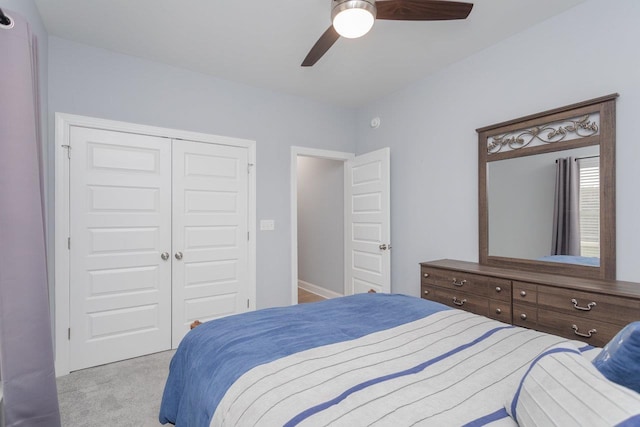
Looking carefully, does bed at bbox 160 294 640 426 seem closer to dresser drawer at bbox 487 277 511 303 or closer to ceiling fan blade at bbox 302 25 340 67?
dresser drawer at bbox 487 277 511 303

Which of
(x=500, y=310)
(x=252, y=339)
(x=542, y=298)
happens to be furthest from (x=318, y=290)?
(x=252, y=339)

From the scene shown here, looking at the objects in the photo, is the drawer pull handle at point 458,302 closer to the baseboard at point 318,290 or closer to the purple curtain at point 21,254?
the baseboard at point 318,290

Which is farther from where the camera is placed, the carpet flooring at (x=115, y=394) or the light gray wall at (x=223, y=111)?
the light gray wall at (x=223, y=111)

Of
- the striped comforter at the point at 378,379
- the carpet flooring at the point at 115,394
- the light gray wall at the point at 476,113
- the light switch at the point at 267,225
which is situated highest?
the light gray wall at the point at 476,113

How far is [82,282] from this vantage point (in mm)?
2650

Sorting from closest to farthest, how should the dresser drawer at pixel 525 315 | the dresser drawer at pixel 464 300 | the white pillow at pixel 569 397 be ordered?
the white pillow at pixel 569 397 < the dresser drawer at pixel 525 315 < the dresser drawer at pixel 464 300

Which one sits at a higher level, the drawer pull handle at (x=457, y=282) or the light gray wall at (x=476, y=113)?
the light gray wall at (x=476, y=113)

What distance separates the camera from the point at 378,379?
1.00 meters

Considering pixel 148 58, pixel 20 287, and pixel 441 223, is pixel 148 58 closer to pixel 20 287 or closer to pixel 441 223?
pixel 20 287

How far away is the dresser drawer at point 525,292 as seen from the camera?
206cm

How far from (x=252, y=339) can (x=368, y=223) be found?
261cm

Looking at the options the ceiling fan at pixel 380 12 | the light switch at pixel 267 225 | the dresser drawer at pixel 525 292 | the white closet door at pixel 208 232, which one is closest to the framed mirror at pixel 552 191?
the dresser drawer at pixel 525 292

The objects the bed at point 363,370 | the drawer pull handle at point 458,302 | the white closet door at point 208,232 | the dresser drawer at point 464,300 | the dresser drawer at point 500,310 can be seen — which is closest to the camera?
the bed at point 363,370

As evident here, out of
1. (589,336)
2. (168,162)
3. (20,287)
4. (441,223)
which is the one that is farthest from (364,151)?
(20,287)
